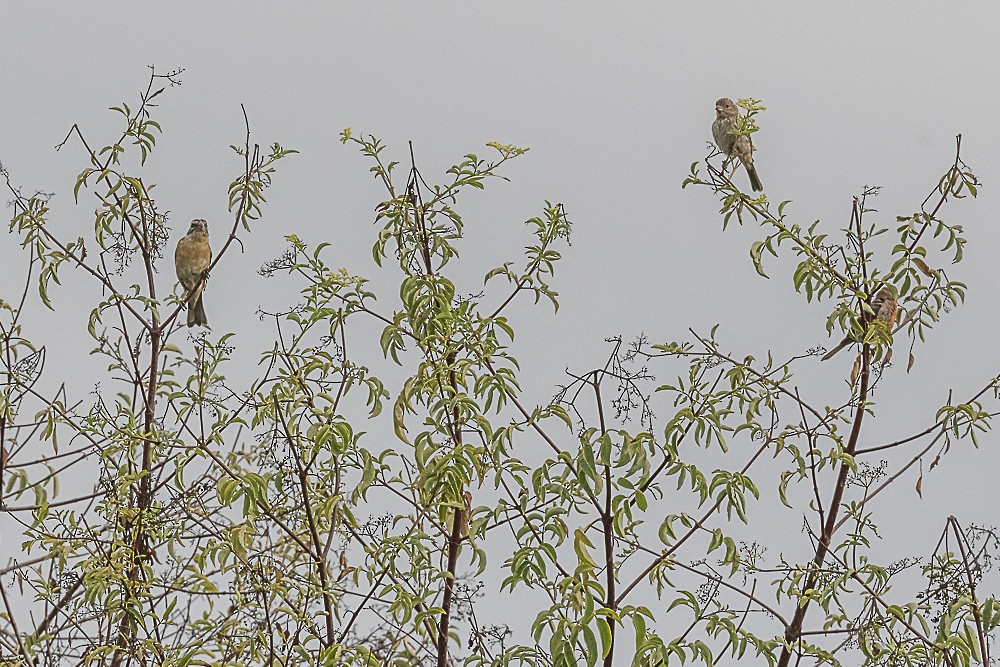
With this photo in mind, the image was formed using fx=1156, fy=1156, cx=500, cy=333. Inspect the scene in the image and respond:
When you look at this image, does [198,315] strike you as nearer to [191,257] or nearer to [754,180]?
[191,257]

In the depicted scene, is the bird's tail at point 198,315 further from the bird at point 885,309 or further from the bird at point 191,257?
the bird at point 885,309

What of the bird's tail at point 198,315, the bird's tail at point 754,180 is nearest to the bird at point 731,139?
the bird's tail at point 754,180

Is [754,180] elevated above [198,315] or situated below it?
above

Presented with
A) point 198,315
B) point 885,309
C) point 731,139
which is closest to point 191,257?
point 198,315

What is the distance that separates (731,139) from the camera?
212cm

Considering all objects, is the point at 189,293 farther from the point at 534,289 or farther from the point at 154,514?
the point at 534,289

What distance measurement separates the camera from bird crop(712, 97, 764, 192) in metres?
2.09

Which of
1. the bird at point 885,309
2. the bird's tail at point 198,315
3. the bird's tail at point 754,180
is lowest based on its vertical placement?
the bird at point 885,309

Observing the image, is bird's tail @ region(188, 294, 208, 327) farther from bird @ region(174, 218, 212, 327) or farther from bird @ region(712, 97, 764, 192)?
bird @ region(712, 97, 764, 192)

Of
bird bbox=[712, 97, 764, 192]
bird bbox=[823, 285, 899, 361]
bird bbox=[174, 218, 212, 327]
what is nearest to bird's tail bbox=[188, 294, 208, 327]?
bird bbox=[174, 218, 212, 327]

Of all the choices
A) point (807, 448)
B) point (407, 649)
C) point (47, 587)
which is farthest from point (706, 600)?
point (47, 587)

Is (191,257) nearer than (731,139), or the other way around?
(731,139)

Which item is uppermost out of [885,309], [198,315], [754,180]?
[754,180]

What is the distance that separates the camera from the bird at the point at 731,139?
2087 mm
